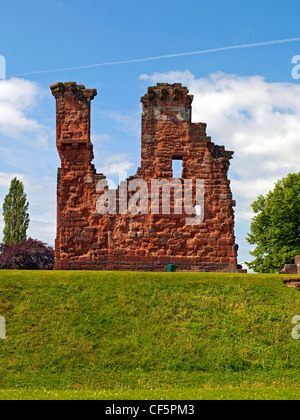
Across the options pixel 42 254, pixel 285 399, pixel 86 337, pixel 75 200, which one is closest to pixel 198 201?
pixel 75 200

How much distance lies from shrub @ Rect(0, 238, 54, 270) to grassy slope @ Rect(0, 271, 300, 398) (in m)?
18.4

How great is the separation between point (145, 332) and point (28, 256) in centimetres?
2366

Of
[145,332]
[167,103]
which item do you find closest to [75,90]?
[167,103]

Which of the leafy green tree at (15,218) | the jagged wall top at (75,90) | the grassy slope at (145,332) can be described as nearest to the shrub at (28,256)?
the leafy green tree at (15,218)

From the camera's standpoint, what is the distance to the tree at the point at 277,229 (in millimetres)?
34875

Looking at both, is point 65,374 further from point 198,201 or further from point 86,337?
point 198,201

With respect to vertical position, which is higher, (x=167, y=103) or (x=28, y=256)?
(x=167, y=103)

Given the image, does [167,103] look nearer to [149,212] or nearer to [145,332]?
[149,212]

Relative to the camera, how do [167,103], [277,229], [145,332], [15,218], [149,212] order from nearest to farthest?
[145,332]
[149,212]
[167,103]
[277,229]
[15,218]

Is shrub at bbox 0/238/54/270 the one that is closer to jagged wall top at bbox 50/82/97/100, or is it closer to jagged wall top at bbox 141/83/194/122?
jagged wall top at bbox 50/82/97/100

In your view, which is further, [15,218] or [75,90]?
[15,218]

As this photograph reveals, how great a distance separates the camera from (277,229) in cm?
3544

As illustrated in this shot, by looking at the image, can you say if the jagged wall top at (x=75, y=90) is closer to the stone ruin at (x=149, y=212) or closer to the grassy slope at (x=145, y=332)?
the stone ruin at (x=149, y=212)

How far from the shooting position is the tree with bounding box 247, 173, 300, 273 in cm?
3488
